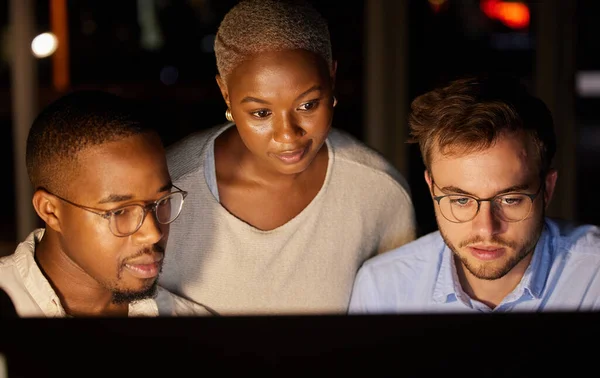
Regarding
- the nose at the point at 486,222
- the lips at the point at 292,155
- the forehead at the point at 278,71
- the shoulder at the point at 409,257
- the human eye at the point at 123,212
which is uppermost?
the forehead at the point at 278,71

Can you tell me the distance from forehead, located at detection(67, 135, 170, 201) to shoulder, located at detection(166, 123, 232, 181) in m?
0.29

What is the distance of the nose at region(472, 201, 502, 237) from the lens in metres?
1.65

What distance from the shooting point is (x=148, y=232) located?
1597 millimetres

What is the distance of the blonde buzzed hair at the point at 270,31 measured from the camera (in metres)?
1.69

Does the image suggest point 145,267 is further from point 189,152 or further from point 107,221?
point 189,152

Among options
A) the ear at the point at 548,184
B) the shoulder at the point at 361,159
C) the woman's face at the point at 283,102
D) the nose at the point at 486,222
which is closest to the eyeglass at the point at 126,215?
the woman's face at the point at 283,102

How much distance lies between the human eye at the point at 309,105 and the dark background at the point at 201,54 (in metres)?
2.36

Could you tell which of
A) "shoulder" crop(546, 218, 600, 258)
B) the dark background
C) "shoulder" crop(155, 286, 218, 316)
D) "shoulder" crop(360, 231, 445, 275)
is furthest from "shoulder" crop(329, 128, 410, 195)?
the dark background

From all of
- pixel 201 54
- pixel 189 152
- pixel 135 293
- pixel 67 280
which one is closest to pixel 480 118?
pixel 189 152

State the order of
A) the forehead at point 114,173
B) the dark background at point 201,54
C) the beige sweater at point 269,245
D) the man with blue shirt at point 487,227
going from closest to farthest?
1. the forehead at point 114,173
2. the man with blue shirt at point 487,227
3. the beige sweater at point 269,245
4. the dark background at point 201,54

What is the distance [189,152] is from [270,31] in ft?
1.38

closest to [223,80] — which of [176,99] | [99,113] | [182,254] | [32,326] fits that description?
[99,113]

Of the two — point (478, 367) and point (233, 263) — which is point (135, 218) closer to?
point (233, 263)

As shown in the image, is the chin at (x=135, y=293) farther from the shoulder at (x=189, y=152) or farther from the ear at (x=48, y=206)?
the shoulder at (x=189, y=152)
